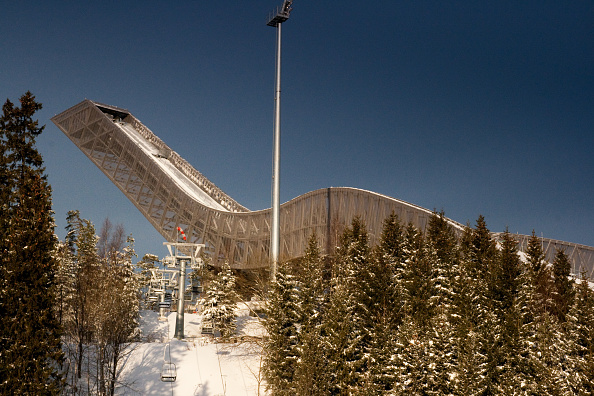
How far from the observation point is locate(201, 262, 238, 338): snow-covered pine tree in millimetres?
39688

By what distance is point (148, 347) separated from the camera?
34.9 metres

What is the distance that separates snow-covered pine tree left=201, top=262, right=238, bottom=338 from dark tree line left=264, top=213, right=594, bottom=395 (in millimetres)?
11492

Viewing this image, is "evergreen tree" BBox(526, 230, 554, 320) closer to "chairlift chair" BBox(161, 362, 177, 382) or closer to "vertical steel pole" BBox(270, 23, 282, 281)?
"vertical steel pole" BBox(270, 23, 282, 281)

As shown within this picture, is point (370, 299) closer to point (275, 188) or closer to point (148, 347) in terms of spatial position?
point (275, 188)

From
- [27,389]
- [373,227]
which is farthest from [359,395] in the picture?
[373,227]

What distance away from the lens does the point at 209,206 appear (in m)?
67.8

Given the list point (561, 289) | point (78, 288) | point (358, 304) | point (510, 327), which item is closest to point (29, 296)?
point (78, 288)

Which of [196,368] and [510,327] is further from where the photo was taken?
[196,368]

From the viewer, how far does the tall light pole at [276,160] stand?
27.7m

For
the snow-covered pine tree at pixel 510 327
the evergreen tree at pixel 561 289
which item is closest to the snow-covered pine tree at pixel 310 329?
the snow-covered pine tree at pixel 510 327

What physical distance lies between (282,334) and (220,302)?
1363cm

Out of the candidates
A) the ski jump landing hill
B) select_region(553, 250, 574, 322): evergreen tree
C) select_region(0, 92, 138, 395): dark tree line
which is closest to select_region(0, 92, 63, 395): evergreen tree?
select_region(0, 92, 138, 395): dark tree line

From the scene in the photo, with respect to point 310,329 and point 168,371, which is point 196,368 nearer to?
point 168,371

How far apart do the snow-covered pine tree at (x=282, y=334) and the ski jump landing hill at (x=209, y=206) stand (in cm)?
1329
